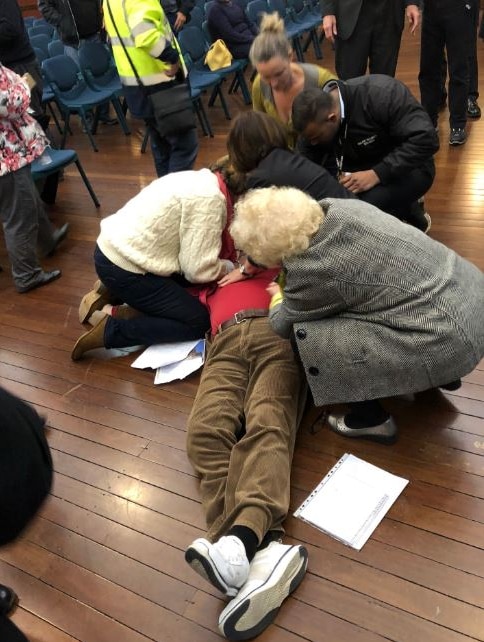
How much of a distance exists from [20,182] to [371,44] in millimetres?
2322

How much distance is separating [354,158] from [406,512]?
1.68 m

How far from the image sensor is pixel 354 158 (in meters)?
2.70

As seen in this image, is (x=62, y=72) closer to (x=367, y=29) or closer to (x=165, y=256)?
(x=367, y=29)

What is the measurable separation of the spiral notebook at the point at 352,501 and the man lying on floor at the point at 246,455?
136 mm

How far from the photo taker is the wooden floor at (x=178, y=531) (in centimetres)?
159

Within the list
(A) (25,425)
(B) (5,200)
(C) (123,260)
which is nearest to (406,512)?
(A) (25,425)

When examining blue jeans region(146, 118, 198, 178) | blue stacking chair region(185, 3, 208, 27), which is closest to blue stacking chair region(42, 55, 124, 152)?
blue stacking chair region(185, 3, 208, 27)

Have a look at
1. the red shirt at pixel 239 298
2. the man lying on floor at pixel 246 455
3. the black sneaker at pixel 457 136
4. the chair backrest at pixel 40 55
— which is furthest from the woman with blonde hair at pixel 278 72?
the chair backrest at pixel 40 55

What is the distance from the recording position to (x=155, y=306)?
8.40 ft

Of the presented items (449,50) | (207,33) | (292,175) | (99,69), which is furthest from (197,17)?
(292,175)

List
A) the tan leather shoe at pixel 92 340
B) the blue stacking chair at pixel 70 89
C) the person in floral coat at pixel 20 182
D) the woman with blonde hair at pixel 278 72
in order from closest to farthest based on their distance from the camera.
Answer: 1. the woman with blonde hair at pixel 278 72
2. the tan leather shoe at pixel 92 340
3. the person in floral coat at pixel 20 182
4. the blue stacking chair at pixel 70 89

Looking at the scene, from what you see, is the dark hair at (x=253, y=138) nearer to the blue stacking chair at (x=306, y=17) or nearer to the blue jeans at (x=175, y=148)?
the blue jeans at (x=175, y=148)

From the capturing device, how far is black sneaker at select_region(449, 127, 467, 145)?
3.86m

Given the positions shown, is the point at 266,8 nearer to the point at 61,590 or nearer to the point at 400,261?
the point at 400,261
